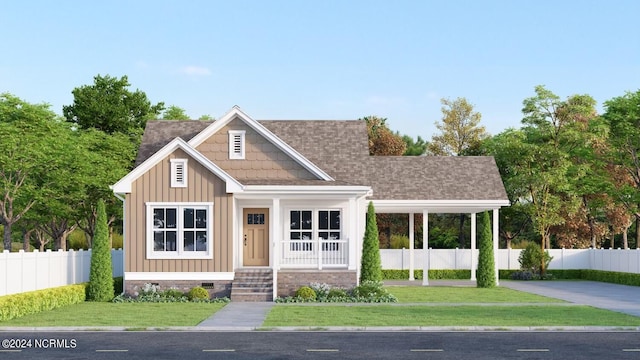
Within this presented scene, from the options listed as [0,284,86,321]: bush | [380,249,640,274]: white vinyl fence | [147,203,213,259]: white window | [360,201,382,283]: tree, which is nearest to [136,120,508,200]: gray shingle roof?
[360,201,382,283]: tree

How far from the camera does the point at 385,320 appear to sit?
24.8 meters

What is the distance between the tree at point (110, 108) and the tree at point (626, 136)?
3067 cm

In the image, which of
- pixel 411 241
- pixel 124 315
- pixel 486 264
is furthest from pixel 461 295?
pixel 124 315

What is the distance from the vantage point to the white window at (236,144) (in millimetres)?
37188

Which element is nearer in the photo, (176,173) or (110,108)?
(176,173)

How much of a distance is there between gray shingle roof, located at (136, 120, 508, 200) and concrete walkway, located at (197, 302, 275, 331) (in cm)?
574

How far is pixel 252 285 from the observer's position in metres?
34.3

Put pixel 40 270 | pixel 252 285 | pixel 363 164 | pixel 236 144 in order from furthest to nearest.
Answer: pixel 363 164
pixel 236 144
pixel 252 285
pixel 40 270

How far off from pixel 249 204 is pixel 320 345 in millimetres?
17736

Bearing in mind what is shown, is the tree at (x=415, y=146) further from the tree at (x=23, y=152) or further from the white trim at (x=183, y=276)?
the white trim at (x=183, y=276)

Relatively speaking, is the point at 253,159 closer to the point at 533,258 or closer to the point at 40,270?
the point at 40,270

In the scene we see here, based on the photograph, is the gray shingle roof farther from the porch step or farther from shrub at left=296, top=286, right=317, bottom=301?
shrub at left=296, top=286, right=317, bottom=301

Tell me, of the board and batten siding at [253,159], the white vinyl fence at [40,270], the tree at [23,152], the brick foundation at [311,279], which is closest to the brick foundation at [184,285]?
the brick foundation at [311,279]

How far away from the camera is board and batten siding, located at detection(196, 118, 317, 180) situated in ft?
121
